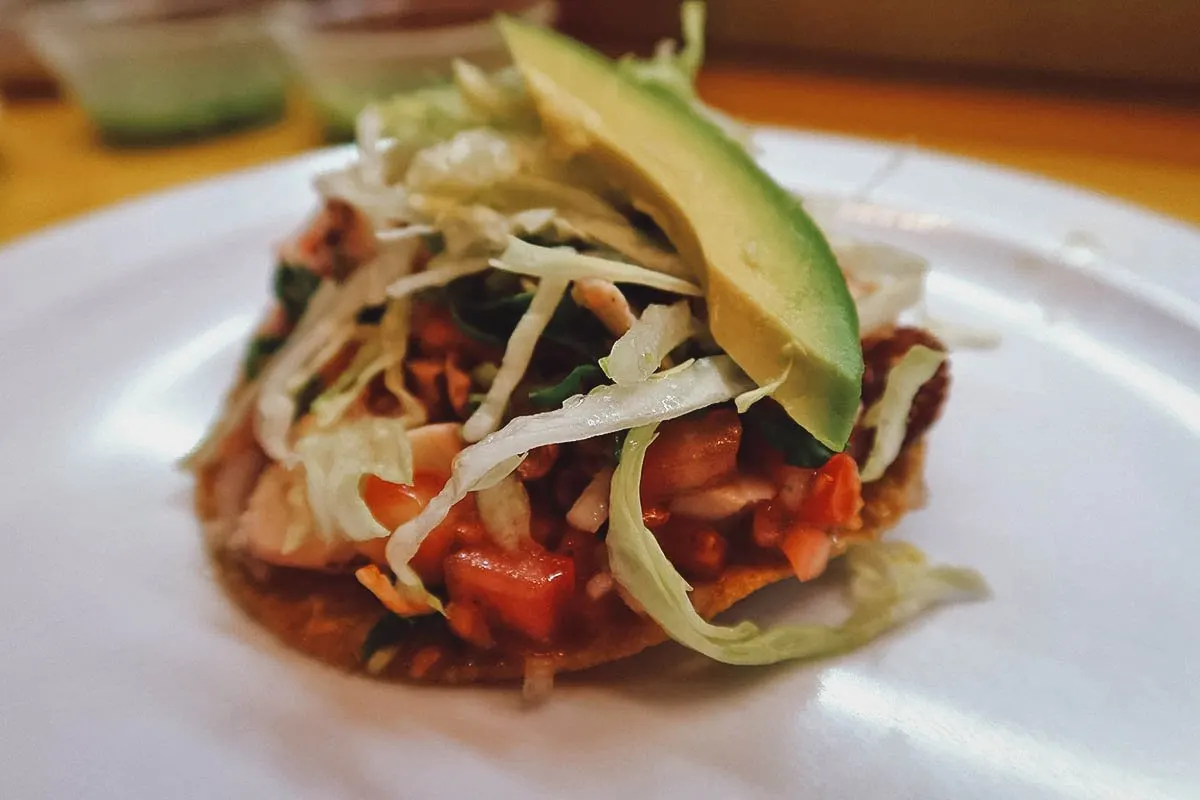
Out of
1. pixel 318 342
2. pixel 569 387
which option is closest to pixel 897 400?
pixel 569 387

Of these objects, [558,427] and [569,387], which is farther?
[569,387]

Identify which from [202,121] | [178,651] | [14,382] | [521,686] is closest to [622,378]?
[521,686]

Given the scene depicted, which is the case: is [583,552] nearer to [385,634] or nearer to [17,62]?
[385,634]

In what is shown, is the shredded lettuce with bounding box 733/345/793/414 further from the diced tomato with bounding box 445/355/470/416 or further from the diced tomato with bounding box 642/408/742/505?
the diced tomato with bounding box 445/355/470/416

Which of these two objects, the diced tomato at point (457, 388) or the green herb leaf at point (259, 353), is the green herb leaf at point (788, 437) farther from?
the green herb leaf at point (259, 353)

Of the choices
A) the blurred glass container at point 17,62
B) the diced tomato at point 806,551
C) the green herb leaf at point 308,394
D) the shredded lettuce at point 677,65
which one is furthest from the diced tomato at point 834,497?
the blurred glass container at point 17,62

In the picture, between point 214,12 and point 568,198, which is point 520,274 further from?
point 214,12
